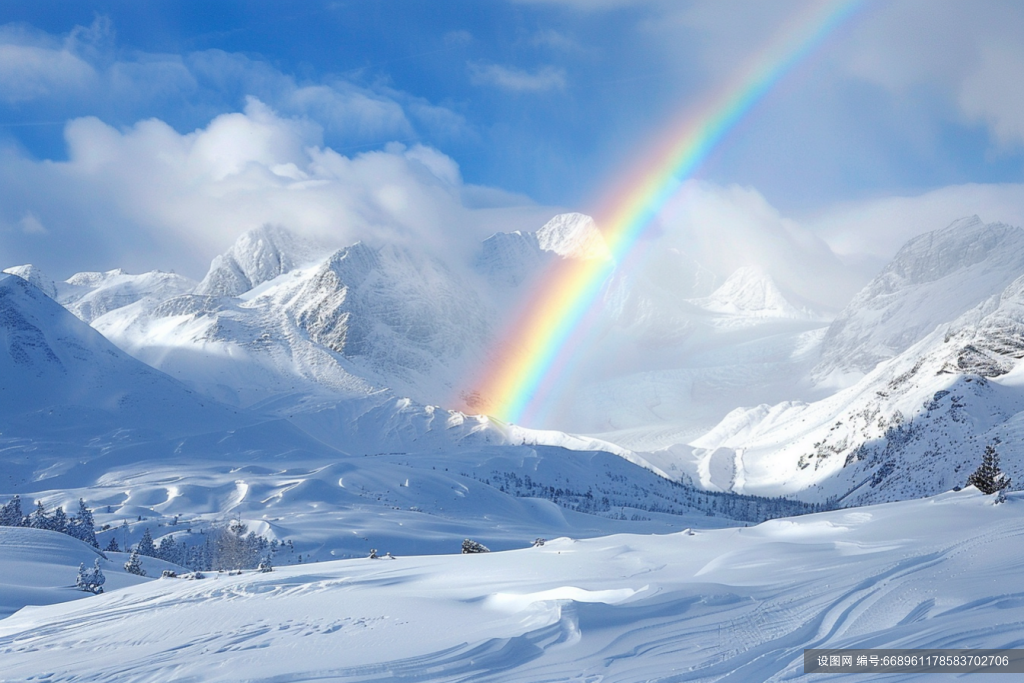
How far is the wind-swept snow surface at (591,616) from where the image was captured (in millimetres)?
12438

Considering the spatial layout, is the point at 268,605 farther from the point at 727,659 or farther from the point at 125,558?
the point at 125,558

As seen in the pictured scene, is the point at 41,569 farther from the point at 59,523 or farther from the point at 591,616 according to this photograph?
the point at 59,523

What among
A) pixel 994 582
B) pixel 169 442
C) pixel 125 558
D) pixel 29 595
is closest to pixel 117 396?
pixel 169 442

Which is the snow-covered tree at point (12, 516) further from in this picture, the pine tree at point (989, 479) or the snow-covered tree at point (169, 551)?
the pine tree at point (989, 479)

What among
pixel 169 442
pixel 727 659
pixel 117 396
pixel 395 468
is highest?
pixel 117 396

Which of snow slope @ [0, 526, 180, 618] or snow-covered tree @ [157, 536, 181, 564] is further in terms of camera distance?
snow-covered tree @ [157, 536, 181, 564]

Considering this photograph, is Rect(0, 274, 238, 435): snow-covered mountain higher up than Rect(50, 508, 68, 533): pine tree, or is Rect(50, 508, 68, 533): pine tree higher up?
Rect(0, 274, 238, 435): snow-covered mountain

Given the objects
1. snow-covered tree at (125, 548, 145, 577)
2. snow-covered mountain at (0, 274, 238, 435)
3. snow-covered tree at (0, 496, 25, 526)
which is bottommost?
snow-covered tree at (125, 548, 145, 577)

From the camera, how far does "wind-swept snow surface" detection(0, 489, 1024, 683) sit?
12438 millimetres

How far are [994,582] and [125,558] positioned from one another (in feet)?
183

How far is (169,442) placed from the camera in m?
180

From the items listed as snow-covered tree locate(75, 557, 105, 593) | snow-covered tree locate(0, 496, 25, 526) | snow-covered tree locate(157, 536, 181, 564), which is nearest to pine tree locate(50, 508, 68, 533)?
snow-covered tree locate(0, 496, 25, 526)

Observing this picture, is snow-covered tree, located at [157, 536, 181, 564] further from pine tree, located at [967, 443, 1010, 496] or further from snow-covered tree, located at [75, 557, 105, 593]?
pine tree, located at [967, 443, 1010, 496]

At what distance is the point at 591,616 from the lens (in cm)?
1460
